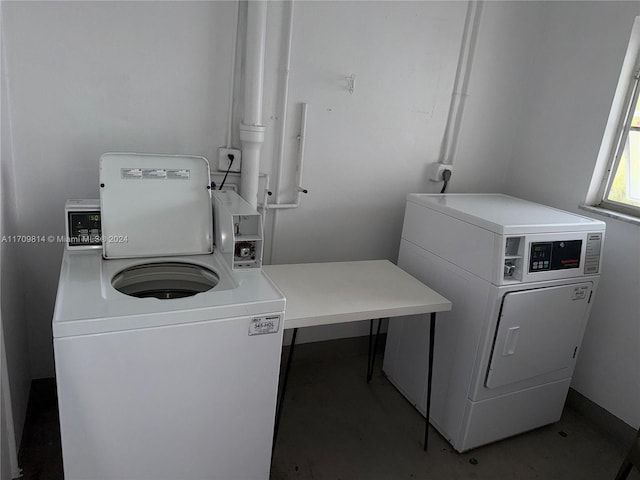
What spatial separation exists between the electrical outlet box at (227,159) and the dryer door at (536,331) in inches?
52.4

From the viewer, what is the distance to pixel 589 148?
7.91 ft

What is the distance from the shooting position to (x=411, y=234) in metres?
2.38

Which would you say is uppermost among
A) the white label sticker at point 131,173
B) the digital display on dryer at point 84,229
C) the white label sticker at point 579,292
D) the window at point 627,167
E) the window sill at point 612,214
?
the window at point 627,167

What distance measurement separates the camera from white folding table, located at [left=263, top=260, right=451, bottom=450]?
1.74 m

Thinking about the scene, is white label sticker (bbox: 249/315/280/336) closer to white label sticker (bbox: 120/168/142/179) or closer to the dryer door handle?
white label sticker (bbox: 120/168/142/179)

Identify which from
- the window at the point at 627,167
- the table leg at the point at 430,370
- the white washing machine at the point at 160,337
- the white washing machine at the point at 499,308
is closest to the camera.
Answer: the white washing machine at the point at 160,337

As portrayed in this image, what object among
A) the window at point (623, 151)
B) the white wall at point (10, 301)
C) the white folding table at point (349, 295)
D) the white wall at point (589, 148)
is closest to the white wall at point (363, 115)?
the white folding table at point (349, 295)

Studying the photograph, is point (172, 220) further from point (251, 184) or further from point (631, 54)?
point (631, 54)

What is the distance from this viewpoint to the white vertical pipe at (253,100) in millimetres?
1959

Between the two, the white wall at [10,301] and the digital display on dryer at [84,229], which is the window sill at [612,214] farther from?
the white wall at [10,301]

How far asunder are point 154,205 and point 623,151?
2.30 metres

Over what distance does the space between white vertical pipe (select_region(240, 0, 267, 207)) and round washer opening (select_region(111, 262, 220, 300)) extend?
495 mm

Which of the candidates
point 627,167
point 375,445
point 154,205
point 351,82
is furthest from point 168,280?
point 627,167

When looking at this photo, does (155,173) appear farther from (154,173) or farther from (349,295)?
(349,295)
